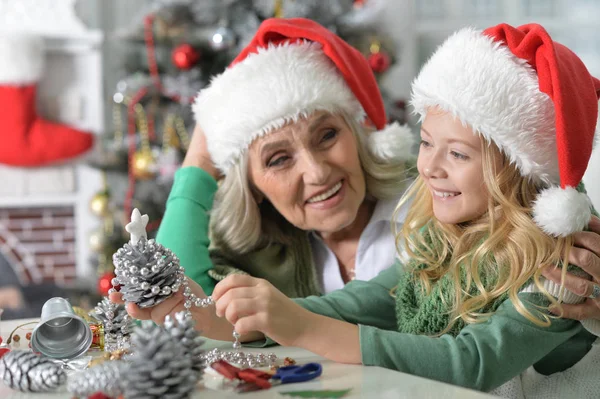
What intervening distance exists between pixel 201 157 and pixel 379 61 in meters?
1.57

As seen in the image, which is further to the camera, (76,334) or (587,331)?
(587,331)

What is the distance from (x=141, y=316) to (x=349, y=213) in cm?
65

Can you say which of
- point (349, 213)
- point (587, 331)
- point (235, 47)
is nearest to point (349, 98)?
point (349, 213)

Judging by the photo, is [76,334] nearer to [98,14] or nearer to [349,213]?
[349,213]

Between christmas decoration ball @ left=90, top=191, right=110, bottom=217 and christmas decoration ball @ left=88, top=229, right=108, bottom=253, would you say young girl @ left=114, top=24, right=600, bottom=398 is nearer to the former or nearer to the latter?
christmas decoration ball @ left=88, top=229, right=108, bottom=253

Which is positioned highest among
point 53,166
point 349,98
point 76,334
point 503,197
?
point 349,98

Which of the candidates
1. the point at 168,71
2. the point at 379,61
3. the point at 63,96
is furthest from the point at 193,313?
the point at 63,96

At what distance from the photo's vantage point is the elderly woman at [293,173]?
1.70 metres

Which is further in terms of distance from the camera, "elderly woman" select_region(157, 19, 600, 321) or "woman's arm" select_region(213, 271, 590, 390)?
"elderly woman" select_region(157, 19, 600, 321)

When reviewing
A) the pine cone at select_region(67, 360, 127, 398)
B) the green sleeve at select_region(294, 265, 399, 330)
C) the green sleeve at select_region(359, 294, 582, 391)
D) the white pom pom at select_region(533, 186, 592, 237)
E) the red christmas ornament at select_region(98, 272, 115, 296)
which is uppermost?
the white pom pom at select_region(533, 186, 592, 237)

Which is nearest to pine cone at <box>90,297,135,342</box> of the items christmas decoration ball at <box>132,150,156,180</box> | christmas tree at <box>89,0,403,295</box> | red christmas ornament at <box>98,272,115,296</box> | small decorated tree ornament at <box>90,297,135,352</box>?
small decorated tree ornament at <box>90,297,135,352</box>

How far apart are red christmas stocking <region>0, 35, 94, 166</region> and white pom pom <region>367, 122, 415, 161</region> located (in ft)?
8.21

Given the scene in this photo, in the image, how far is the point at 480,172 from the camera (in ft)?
4.24

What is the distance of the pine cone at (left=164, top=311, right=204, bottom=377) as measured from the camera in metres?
0.88
